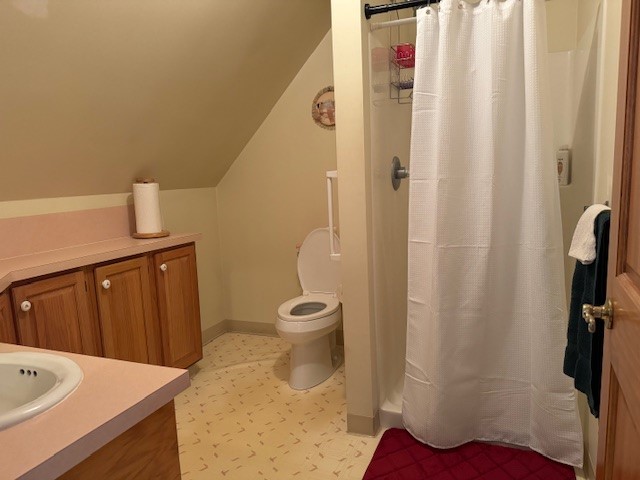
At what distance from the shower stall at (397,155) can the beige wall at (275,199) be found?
0.75 meters

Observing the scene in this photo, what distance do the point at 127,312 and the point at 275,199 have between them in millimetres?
1393

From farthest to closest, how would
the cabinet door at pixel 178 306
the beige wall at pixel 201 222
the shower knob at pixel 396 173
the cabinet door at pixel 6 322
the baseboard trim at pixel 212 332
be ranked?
the baseboard trim at pixel 212 332 < the beige wall at pixel 201 222 < the cabinet door at pixel 178 306 < the shower knob at pixel 396 173 < the cabinet door at pixel 6 322

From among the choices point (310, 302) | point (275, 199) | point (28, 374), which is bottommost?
point (310, 302)

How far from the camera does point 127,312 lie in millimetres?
2168

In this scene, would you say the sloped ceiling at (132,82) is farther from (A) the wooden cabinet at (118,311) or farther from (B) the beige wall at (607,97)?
(B) the beige wall at (607,97)

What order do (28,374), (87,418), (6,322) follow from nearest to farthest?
(87,418) < (28,374) < (6,322)

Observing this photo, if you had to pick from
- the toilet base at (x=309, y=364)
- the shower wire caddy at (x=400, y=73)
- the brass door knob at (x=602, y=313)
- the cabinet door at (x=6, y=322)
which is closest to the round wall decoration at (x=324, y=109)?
the shower wire caddy at (x=400, y=73)

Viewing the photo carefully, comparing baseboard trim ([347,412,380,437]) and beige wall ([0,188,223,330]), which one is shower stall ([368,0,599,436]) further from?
beige wall ([0,188,223,330])

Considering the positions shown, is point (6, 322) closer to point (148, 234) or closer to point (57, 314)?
point (57, 314)

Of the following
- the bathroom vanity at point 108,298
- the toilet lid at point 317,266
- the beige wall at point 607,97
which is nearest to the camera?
the beige wall at point 607,97

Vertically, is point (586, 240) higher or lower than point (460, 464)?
higher

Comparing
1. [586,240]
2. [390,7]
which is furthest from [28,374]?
[390,7]

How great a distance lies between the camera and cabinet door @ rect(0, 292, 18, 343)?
157 centimetres

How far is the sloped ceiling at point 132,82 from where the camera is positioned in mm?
1644
